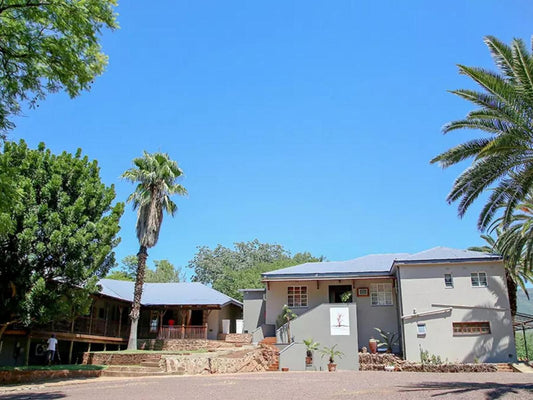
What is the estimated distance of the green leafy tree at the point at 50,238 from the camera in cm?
1783

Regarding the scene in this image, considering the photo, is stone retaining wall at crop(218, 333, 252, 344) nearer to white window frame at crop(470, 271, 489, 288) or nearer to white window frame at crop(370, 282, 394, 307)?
white window frame at crop(370, 282, 394, 307)

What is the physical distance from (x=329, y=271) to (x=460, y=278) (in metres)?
7.45

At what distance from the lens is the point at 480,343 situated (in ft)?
77.4

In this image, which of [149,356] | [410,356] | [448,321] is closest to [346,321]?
[410,356]

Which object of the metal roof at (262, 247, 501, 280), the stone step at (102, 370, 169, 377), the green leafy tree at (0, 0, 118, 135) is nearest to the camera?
the green leafy tree at (0, 0, 118, 135)

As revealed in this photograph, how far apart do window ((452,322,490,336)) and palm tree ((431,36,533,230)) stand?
1173cm

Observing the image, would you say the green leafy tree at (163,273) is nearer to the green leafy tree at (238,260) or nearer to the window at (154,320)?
the green leafy tree at (238,260)

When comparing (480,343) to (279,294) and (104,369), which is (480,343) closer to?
(279,294)

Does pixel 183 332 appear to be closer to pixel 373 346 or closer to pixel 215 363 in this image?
pixel 215 363

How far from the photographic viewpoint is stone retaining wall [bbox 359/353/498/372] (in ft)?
69.6

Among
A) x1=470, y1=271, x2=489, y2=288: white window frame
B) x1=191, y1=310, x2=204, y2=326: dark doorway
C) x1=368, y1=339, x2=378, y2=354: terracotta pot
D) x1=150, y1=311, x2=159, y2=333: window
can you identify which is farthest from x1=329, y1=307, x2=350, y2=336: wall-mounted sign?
x1=150, y1=311, x2=159, y2=333: window

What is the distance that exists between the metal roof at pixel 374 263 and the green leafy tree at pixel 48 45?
65.2 ft

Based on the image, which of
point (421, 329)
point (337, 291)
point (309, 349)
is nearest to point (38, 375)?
point (309, 349)

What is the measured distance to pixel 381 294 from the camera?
90.6 ft
